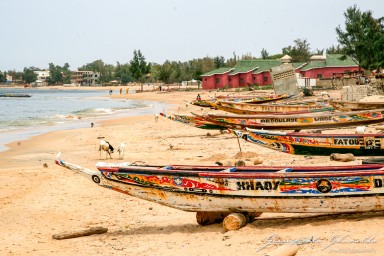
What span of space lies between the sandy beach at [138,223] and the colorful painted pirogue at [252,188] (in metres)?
0.31

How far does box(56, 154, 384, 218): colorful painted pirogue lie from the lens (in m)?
7.62

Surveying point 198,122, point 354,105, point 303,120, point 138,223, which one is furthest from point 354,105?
point 138,223

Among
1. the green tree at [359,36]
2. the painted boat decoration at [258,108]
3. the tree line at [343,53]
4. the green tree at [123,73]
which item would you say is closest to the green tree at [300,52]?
the tree line at [343,53]

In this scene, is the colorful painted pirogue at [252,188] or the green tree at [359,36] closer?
the colorful painted pirogue at [252,188]

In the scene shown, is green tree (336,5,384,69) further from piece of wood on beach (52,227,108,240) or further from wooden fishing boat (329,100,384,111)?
piece of wood on beach (52,227,108,240)

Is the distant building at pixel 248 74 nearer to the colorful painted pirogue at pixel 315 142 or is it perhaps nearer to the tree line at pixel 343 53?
the tree line at pixel 343 53

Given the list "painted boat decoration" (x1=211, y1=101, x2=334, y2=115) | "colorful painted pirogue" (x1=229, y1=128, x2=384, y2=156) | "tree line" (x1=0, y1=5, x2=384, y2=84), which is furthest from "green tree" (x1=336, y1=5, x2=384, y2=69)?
"colorful painted pirogue" (x1=229, y1=128, x2=384, y2=156)

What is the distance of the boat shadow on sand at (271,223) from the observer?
7980 mm

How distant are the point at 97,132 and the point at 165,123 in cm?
496

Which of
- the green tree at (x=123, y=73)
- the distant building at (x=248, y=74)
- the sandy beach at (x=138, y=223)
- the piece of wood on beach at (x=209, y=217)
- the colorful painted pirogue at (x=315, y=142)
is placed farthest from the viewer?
the green tree at (x=123, y=73)

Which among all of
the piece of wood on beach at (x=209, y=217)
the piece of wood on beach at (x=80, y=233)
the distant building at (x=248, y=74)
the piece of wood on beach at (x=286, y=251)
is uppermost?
the distant building at (x=248, y=74)

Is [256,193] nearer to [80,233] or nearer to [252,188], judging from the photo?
[252,188]

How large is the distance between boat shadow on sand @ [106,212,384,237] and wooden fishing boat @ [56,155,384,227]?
209mm

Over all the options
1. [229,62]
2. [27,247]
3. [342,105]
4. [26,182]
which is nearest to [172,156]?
[26,182]
